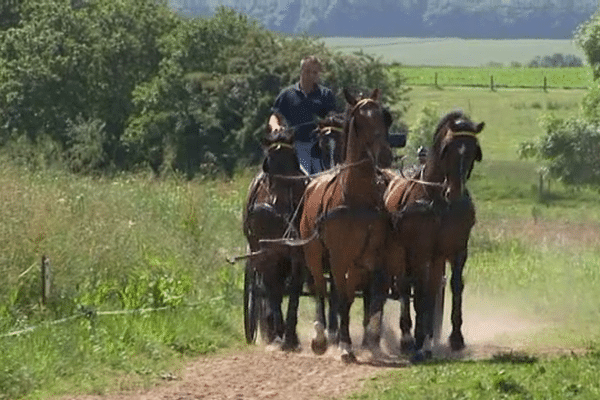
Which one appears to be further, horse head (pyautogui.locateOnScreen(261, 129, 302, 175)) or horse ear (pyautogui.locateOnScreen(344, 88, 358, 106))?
horse head (pyautogui.locateOnScreen(261, 129, 302, 175))

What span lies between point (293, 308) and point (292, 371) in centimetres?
→ 232

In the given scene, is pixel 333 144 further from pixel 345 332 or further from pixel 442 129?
pixel 345 332

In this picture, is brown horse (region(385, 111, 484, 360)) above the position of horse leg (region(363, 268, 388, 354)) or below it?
above

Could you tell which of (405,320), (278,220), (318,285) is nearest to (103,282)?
(278,220)

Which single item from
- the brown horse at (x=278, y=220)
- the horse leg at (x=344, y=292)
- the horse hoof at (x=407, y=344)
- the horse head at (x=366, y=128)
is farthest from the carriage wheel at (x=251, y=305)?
the horse head at (x=366, y=128)

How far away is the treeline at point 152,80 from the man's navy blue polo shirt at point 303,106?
77.2 ft

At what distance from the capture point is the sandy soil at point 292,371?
13102 mm

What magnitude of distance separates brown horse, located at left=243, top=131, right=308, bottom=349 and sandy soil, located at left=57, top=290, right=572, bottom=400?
414 mm

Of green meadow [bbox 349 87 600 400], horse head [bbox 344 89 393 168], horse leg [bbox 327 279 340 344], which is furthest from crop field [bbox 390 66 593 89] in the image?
horse head [bbox 344 89 393 168]

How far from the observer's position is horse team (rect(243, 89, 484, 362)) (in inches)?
591

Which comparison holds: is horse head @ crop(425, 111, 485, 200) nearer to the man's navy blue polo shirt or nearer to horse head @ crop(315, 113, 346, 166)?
horse head @ crop(315, 113, 346, 166)

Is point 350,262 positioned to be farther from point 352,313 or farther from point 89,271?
point 352,313

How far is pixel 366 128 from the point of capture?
14.8 m

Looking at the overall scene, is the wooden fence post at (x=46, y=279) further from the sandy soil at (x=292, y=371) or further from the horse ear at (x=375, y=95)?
the horse ear at (x=375, y=95)
